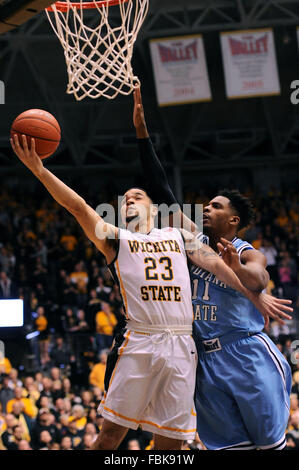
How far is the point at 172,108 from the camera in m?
16.9

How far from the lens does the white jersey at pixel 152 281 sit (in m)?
4.02

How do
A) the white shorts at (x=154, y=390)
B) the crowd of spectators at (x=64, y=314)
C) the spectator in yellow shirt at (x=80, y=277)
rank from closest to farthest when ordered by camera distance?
the white shorts at (x=154, y=390) → the crowd of spectators at (x=64, y=314) → the spectator in yellow shirt at (x=80, y=277)

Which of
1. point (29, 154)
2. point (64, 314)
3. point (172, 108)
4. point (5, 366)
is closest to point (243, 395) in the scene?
point (29, 154)

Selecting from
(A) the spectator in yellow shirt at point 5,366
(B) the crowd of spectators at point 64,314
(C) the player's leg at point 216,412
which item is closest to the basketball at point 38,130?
(C) the player's leg at point 216,412

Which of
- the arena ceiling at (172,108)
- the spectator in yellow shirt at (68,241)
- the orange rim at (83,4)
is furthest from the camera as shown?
the spectator in yellow shirt at (68,241)

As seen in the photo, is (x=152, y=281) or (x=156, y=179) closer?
(x=152, y=281)

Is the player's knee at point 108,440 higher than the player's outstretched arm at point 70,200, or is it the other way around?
the player's outstretched arm at point 70,200

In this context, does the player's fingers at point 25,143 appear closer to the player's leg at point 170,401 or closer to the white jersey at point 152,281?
the white jersey at point 152,281

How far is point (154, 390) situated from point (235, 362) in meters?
0.58

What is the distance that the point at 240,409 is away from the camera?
4.04m

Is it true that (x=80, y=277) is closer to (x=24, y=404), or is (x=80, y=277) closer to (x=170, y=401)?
(x=24, y=404)

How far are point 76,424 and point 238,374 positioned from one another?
4.95 meters

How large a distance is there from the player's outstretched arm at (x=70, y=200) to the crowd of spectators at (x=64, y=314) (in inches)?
167

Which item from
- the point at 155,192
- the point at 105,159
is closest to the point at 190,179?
the point at 105,159
